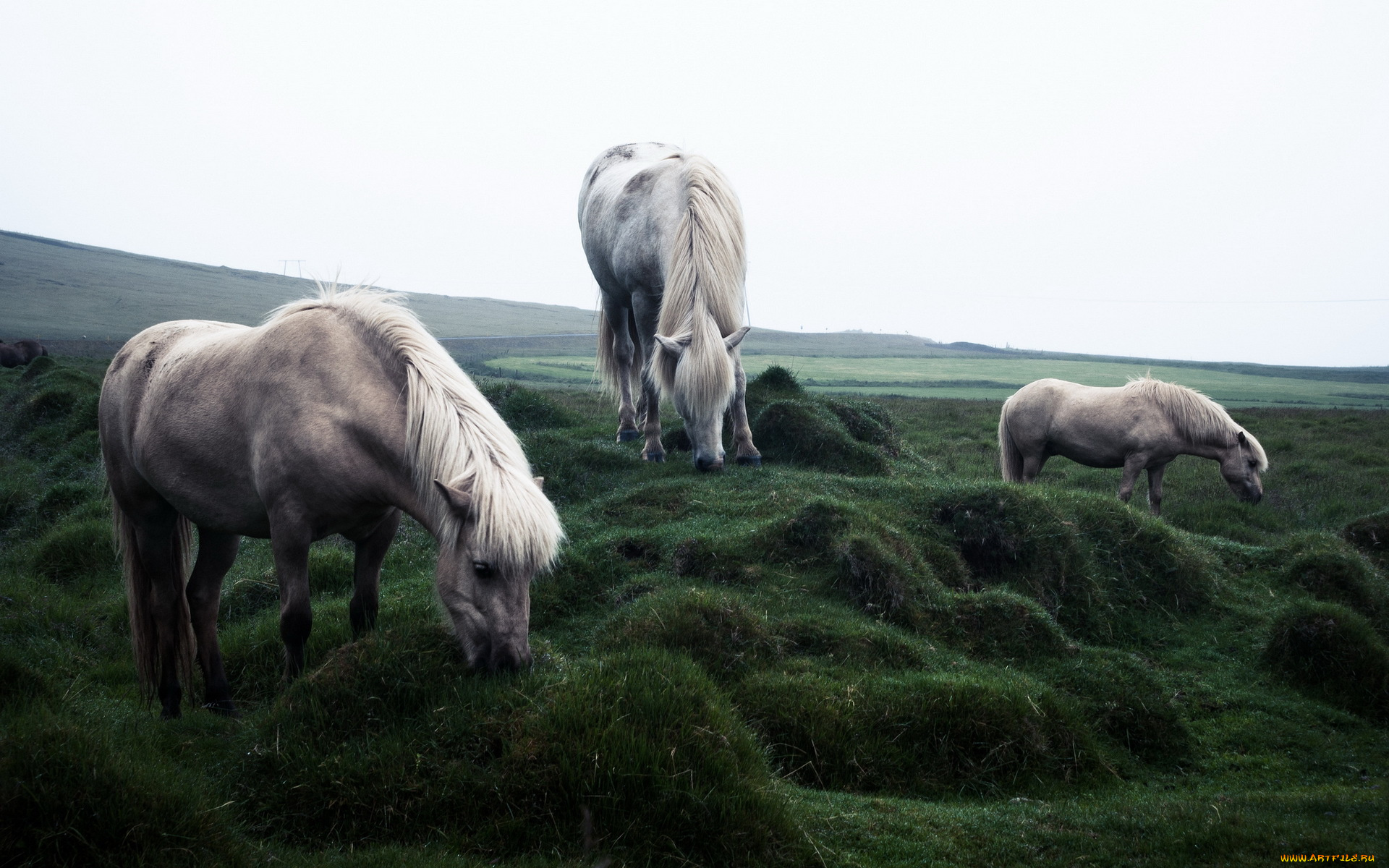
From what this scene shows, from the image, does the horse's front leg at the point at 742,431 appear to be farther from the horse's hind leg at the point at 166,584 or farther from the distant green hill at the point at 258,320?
the distant green hill at the point at 258,320

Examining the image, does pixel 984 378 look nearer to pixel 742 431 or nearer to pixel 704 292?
pixel 742 431

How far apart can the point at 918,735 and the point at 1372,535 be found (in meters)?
8.34

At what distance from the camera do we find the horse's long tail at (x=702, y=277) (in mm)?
8570

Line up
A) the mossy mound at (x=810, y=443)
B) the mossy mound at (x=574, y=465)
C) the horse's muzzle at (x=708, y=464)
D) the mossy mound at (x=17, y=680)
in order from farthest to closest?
the mossy mound at (x=810, y=443), the mossy mound at (x=574, y=465), the horse's muzzle at (x=708, y=464), the mossy mound at (x=17, y=680)

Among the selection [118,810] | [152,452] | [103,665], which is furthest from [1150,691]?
[103,665]

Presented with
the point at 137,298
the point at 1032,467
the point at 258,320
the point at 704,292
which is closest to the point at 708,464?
the point at 704,292

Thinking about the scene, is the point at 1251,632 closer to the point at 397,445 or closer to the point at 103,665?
the point at 397,445

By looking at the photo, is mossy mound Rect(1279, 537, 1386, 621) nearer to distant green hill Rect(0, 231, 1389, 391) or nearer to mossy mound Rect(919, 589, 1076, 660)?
mossy mound Rect(919, 589, 1076, 660)

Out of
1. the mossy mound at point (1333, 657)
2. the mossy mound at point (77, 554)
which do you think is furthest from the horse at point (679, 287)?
the mossy mound at point (77, 554)

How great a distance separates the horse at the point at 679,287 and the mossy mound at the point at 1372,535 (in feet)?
23.2

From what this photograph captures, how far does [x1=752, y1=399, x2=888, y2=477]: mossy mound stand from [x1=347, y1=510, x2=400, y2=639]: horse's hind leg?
19.2 ft

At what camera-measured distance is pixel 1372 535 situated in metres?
9.88

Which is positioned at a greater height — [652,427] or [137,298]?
[137,298]

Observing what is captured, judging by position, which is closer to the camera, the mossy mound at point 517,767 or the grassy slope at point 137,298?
the mossy mound at point 517,767
